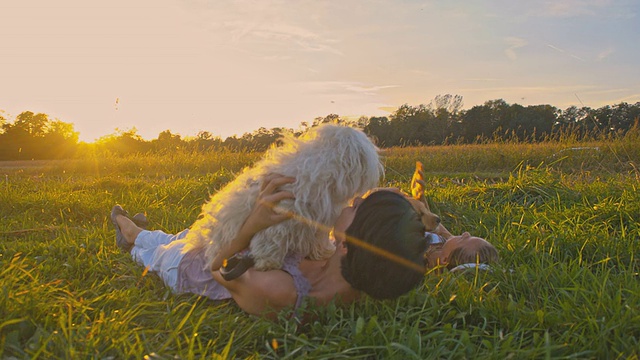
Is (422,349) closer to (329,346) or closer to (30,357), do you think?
(329,346)

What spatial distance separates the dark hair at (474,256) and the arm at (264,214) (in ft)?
5.40

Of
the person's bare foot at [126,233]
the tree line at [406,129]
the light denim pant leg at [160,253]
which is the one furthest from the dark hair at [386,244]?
the tree line at [406,129]

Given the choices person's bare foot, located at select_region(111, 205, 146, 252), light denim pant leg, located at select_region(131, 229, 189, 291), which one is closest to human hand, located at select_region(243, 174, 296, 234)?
light denim pant leg, located at select_region(131, 229, 189, 291)

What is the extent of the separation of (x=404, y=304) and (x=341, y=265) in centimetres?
50

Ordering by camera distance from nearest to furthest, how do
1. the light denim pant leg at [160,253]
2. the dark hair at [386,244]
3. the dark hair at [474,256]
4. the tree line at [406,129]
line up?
the dark hair at [386,244]
the light denim pant leg at [160,253]
the dark hair at [474,256]
the tree line at [406,129]

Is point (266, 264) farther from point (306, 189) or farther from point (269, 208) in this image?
point (306, 189)

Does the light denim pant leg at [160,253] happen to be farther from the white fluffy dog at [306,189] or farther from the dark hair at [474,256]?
the dark hair at [474,256]

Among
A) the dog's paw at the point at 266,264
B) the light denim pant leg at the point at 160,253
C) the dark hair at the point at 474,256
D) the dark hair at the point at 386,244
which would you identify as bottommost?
the dark hair at the point at 474,256

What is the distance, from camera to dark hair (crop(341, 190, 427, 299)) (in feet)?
6.74

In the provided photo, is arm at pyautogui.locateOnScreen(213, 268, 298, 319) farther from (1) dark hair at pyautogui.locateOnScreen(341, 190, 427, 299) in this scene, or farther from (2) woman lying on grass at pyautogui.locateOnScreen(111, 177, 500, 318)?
(1) dark hair at pyautogui.locateOnScreen(341, 190, 427, 299)

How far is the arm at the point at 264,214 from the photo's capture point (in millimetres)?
2203

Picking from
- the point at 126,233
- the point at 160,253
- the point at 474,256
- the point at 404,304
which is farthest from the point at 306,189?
the point at 126,233

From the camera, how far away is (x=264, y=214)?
2209 mm

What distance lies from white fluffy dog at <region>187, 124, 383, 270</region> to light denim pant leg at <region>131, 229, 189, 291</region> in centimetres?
62
